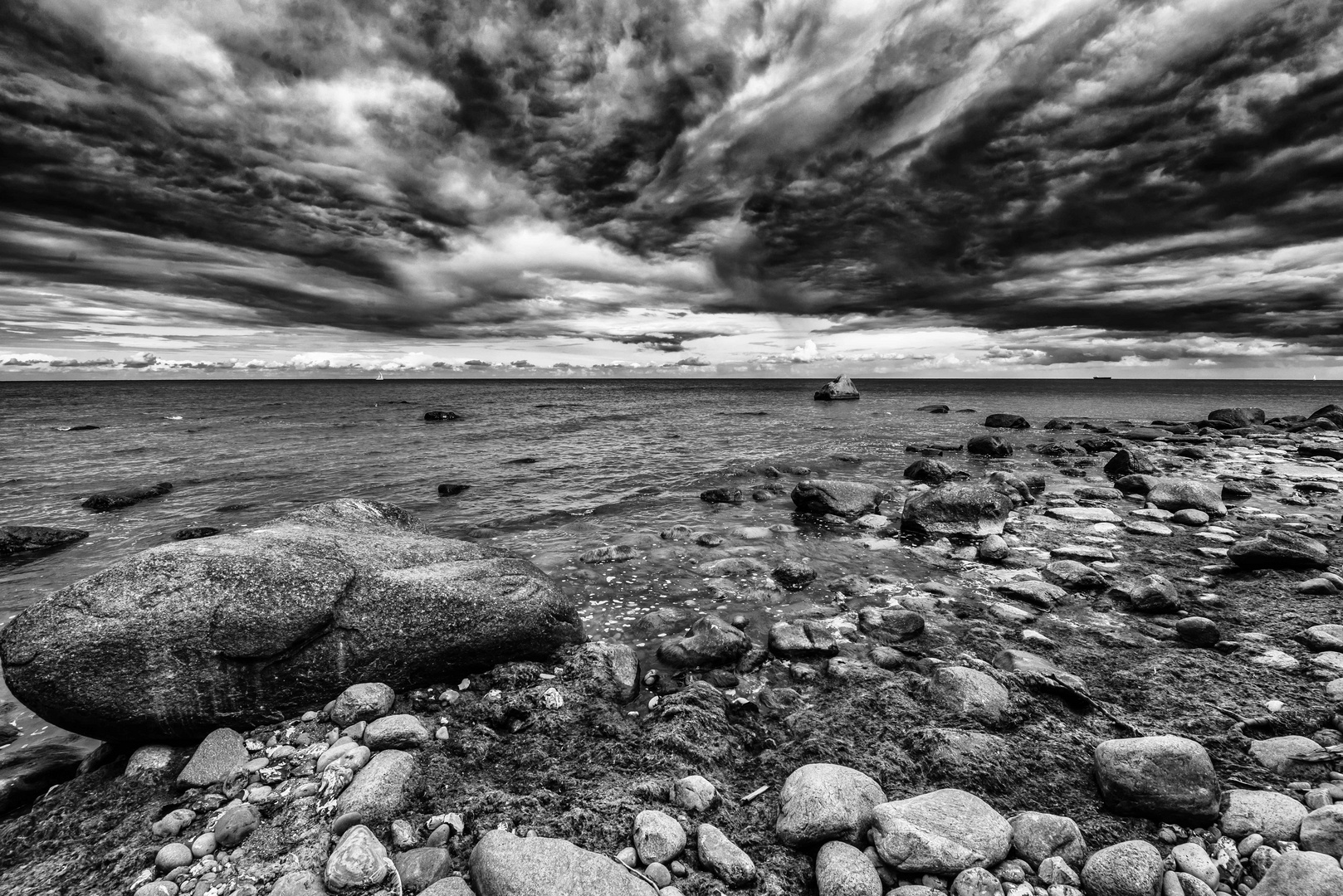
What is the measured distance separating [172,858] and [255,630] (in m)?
2.22

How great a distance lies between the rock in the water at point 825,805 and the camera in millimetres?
3961

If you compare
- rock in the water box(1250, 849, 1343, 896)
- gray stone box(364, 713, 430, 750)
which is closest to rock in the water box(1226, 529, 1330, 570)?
rock in the water box(1250, 849, 1343, 896)

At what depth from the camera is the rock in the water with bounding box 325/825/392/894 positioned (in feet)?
11.6

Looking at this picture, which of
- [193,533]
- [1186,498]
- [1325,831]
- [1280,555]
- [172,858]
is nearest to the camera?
[1325,831]

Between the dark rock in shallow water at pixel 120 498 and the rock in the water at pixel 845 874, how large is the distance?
2193cm

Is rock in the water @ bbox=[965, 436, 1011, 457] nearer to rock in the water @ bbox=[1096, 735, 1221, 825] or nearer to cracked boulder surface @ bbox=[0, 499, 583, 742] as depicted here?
rock in the water @ bbox=[1096, 735, 1221, 825]

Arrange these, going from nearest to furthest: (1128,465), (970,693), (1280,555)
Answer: (970,693) → (1280,555) → (1128,465)

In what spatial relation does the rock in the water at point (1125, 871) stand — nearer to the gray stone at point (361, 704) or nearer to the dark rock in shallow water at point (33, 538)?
the gray stone at point (361, 704)

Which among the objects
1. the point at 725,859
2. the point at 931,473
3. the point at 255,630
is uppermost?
the point at 255,630

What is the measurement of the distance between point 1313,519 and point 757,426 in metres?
30.9

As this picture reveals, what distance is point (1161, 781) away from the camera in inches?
162

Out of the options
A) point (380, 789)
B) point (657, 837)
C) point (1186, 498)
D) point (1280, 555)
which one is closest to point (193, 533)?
point (380, 789)

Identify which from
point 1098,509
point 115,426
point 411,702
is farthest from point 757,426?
point 115,426

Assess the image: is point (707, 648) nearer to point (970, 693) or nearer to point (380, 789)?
point (970, 693)
